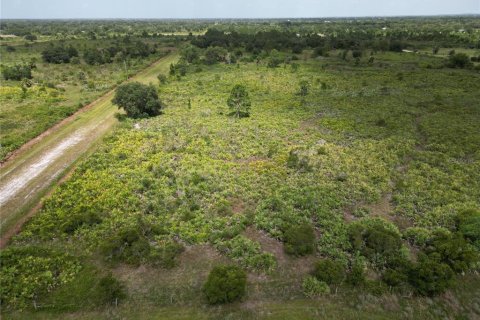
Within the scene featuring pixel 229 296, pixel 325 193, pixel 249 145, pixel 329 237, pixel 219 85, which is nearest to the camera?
pixel 229 296

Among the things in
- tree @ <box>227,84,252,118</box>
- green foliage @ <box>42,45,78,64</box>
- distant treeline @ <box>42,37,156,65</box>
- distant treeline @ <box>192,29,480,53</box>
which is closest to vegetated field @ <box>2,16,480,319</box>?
tree @ <box>227,84,252,118</box>

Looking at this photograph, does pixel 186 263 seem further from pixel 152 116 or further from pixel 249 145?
pixel 152 116

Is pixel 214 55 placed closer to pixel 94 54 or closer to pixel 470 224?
pixel 94 54

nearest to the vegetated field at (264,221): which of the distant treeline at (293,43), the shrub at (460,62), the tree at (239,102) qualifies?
the tree at (239,102)

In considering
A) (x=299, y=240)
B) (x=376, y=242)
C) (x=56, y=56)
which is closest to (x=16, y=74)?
(x=56, y=56)

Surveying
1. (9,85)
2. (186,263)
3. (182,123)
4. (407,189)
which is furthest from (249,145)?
(9,85)
